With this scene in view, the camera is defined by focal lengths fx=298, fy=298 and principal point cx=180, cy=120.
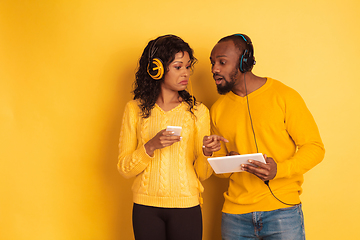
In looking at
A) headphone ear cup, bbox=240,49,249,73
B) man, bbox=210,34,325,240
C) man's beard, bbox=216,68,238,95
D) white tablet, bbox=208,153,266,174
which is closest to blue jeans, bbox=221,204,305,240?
man, bbox=210,34,325,240

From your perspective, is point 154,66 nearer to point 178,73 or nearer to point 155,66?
point 155,66

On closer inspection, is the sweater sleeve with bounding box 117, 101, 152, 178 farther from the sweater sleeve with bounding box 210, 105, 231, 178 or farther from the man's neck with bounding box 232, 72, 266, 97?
the man's neck with bounding box 232, 72, 266, 97

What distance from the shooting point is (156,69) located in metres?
1.83

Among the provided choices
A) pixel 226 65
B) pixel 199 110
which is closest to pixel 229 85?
pixel 226 65

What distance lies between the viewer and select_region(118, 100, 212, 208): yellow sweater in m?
1.75

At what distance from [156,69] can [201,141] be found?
53 centimetres

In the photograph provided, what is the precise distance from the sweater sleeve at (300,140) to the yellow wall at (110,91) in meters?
0.63

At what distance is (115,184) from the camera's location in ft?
7.77

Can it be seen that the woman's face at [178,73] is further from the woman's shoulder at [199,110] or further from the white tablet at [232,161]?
the white tablet at [232,161]

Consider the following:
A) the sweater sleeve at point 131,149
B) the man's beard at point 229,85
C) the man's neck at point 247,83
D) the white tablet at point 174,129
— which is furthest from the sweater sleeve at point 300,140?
the sweater sleeve at point 131,149

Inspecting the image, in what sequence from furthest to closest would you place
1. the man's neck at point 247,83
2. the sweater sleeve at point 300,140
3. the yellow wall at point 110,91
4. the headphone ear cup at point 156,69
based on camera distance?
1. the yellow wall at point 110,91
2. the man's neck at point 247,83
3. the headphone ear cup at point 156,69
4. the sweater sleeve at point 300,140

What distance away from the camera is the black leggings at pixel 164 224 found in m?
1.73

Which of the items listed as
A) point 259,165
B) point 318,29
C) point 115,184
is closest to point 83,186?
point 115,184

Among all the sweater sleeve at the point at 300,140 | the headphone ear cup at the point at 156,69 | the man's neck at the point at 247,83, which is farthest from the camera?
the man's neck at the point at 247,83
